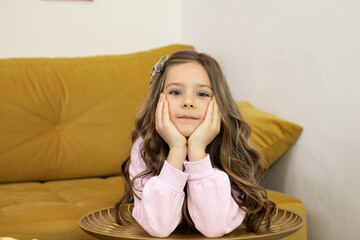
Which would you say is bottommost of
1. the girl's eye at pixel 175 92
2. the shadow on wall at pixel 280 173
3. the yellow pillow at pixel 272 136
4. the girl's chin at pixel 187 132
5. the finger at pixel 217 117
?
the shadow on wall at pixel 280 173

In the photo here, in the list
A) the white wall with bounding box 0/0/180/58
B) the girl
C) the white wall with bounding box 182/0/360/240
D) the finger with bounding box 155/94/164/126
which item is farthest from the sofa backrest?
the finger with bounding box 155/94/164/126

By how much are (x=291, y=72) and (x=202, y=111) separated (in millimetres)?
621

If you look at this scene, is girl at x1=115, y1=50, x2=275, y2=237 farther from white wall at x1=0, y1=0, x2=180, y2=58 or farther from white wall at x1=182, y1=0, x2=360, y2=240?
white wall at x1=0, y1=0, x2=180, y2=58

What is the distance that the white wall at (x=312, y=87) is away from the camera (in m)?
1.55

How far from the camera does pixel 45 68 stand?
2102mm

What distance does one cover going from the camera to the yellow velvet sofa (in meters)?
1.84

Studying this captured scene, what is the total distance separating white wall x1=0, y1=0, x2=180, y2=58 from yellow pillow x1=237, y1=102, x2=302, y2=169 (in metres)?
1.00

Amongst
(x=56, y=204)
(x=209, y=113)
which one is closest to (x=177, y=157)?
(x=209, y=113)

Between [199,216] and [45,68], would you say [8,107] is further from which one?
[199,216]

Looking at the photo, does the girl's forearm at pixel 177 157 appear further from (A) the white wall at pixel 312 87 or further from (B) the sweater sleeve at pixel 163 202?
(A) the white wall at pixel 312 87

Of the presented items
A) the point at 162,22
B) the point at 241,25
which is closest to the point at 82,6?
the point at 162,22

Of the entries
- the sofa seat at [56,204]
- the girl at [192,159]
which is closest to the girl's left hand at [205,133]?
the girl at [192,159]

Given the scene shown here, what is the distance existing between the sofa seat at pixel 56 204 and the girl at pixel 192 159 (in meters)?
0.18

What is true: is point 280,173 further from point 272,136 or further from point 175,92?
point 175,92
